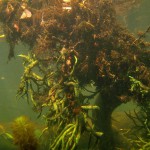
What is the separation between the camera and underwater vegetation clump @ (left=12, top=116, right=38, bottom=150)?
16.7ft

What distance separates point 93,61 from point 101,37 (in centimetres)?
82

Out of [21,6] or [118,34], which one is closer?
[118,34]

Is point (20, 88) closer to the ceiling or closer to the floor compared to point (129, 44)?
closer to the floor

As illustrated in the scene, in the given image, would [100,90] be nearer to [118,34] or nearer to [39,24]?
[118,34]

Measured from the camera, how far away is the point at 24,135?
5.14m

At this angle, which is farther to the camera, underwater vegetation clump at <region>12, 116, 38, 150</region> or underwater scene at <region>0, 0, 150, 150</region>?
underwater scene at <region>0, 0, 150, 150</region>

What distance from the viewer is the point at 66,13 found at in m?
7.71

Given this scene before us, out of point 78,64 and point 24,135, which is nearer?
point 24,135

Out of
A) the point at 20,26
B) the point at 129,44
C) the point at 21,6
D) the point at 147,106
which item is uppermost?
the point at 21,6

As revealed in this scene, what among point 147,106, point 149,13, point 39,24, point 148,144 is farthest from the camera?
point 149,13

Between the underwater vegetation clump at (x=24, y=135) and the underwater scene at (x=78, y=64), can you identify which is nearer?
the underwater vegetation clump at (x=24, y=135)

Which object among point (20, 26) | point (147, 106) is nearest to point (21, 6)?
point (20, 26)

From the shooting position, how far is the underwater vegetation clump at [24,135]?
16.7 feet

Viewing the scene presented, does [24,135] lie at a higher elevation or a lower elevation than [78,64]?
lower
